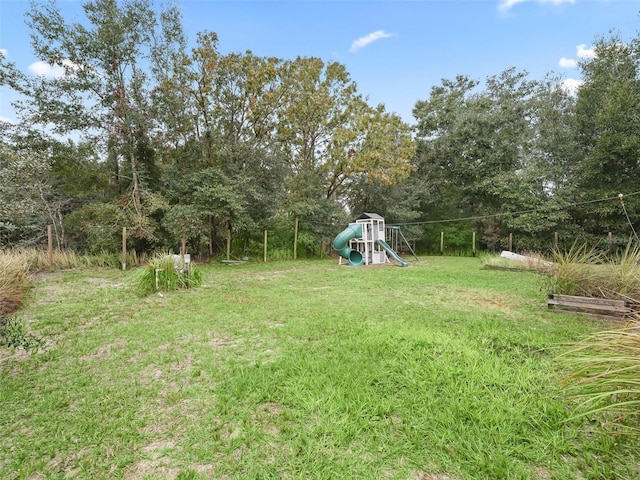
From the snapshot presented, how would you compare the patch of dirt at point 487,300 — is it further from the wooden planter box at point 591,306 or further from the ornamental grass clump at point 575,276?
the ornamental grass clump at point 575,276

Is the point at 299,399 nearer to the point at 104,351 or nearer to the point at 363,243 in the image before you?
the point at 104,351

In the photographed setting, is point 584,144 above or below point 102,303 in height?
above

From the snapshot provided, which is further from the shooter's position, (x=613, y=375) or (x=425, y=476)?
(x=613, y=375)

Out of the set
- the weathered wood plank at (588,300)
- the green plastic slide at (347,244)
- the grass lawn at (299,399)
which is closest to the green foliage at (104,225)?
the grass lawn at (299,399)

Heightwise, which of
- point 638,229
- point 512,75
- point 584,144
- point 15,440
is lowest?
point 15,440

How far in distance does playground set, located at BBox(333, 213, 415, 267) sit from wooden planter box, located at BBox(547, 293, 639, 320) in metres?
5.98

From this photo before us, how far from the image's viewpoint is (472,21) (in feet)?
23.5

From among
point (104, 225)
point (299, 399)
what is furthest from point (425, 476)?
point (104, 225)

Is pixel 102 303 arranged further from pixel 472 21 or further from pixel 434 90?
pixel 434 90

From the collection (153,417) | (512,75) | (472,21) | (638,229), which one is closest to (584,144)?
(638,229)

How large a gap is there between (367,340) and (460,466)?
5.34ft

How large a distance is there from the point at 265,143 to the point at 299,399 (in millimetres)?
10461

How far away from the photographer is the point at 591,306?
407 centimetres

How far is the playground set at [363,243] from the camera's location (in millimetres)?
10477
